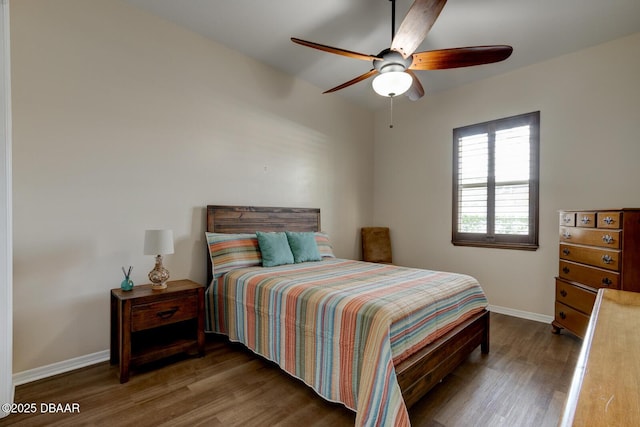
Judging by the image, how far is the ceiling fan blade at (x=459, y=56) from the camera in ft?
7.01

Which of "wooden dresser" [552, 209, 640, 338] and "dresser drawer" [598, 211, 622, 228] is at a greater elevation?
"dresser drawer" [598, 211, 622, 228]

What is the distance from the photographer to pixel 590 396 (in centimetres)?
52

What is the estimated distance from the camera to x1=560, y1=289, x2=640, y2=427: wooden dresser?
18.4 inches

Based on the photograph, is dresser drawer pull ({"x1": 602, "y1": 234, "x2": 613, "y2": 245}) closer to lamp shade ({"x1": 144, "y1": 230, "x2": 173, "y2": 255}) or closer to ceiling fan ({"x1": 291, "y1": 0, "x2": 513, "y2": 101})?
ceiling fan ({"x1": 291, "y1": 0, "x2": 513, "y2": 101})

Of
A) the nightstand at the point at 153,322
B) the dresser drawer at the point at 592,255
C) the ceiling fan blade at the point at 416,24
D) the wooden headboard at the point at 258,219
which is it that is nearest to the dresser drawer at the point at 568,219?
the dresser drawer at the point at 592,255

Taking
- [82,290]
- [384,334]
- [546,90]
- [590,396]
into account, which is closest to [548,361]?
[384,334]

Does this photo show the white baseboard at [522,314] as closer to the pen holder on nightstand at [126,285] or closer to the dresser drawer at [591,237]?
the dresser drawer at [591,237]

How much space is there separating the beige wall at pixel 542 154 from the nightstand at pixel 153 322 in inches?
124

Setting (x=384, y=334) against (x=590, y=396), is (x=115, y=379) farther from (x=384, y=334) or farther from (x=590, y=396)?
(x=590, y=396)

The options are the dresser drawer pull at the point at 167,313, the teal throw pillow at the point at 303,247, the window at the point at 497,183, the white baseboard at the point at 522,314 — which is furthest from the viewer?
the window at the point at 497,183

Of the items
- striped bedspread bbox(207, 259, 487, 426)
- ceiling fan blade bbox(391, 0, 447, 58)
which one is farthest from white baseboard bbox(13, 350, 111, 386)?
ceiling fan blade bbox(391, 0, 447, 58)

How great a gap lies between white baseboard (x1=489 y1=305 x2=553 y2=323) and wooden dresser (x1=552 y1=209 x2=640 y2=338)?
0.39m

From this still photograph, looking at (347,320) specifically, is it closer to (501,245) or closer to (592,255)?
(592,255)

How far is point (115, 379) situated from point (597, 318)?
107 inches
